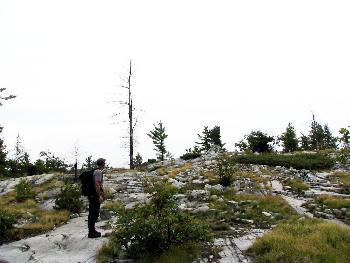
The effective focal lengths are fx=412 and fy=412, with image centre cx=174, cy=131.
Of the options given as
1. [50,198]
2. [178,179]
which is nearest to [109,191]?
[50,198]

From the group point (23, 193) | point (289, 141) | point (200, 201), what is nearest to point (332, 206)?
point (200, 201)

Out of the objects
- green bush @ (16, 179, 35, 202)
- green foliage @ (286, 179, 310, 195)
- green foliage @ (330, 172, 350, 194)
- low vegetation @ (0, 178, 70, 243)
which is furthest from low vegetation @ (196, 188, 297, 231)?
green bush @ (16, 179, 35, 202)

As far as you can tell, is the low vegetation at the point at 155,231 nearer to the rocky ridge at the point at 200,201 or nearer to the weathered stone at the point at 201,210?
the rocky ridge at the point at 200,201

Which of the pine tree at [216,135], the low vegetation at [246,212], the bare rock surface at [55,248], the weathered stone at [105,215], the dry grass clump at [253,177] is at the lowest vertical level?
the bare rock surface at [55,248]

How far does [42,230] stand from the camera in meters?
12.1

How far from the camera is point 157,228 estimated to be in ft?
27.7

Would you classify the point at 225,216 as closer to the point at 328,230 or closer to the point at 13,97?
the point at 328,230

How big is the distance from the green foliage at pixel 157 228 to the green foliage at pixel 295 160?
1461cm

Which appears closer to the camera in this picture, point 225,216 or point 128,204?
point 225,216

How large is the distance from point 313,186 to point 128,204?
758 cm

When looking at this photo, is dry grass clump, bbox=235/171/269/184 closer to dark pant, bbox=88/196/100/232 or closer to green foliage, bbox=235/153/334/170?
green foliage, bbox=235/153/334/170

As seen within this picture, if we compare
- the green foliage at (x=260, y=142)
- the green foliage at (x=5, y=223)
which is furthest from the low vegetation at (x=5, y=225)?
the green foliage at (x=260, y=142)

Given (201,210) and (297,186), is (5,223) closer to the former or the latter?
(201,210)

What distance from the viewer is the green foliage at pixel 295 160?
72.9ft
